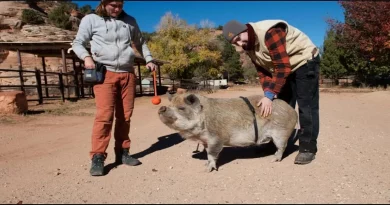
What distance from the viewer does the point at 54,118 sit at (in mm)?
9664

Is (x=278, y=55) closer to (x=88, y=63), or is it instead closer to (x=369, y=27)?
(x=88, y=63)

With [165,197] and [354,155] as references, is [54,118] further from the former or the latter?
[354,155]

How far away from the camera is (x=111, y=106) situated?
13.2ft

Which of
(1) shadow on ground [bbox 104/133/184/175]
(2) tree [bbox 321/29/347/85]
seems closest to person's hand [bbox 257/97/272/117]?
(1) shadow on ground [bbox 104/133/184/175]

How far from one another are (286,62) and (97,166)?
2622mm

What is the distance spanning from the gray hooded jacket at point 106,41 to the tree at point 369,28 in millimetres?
16717

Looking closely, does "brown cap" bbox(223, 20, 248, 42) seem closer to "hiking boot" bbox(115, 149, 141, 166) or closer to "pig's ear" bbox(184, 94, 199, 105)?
"pig's ear" bbox(184, 94, 199, 105)

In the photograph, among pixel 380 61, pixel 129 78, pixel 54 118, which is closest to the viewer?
pixel 129 78

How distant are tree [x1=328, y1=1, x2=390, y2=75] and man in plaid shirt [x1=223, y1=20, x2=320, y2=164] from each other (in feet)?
50.3

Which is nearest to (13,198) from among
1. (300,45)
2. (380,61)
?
(300,45)

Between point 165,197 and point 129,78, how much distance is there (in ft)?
5.91

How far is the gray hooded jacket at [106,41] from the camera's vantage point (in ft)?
13.0

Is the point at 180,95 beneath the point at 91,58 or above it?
beneath

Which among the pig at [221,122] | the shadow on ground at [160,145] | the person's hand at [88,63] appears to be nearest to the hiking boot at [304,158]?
the pig at [221,122]
